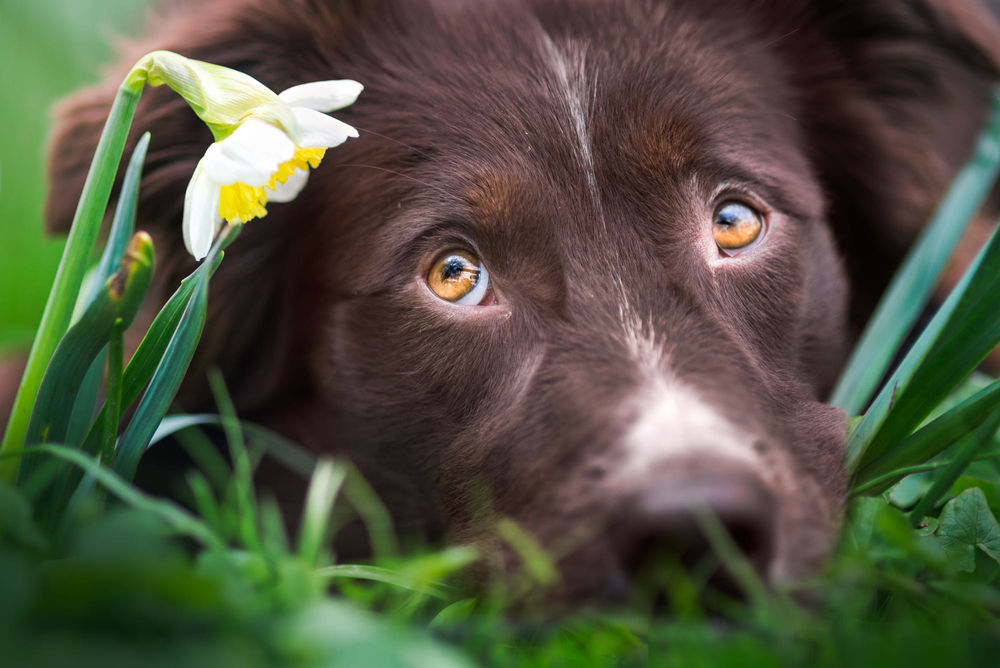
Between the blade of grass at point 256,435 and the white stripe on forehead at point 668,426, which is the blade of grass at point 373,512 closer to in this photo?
the blade of grass at point 256,435

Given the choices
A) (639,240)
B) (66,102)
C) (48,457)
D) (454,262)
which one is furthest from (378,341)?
(66,102)

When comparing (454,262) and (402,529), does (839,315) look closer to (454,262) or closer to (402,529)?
(454,262)

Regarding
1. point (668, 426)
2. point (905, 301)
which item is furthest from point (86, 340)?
point (905, 301)

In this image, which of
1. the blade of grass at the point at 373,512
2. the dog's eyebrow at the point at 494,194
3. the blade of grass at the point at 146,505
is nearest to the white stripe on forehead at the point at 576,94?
the dog's eyebrow at the point at 494,194

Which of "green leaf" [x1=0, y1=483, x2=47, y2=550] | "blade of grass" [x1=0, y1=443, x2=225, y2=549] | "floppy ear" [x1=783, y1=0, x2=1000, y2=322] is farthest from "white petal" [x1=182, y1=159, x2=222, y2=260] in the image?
"floppy ear" [x1=783, y1=0, x2=1000, y2=322]

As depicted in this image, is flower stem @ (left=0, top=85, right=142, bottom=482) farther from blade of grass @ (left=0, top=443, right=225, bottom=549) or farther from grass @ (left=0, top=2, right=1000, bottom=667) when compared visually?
blade of grass @ (left=0, top=443, right=225, bottom=549)
